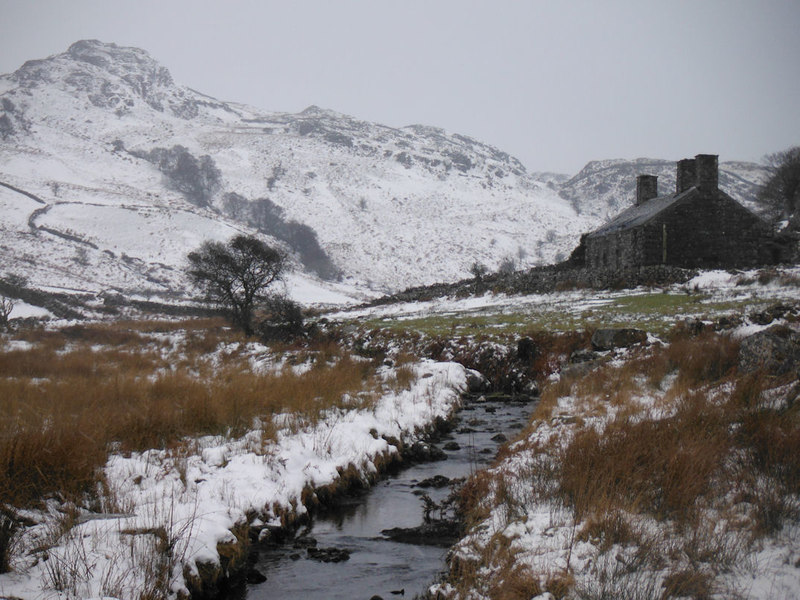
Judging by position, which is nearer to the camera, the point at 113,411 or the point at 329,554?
the point at 329,554

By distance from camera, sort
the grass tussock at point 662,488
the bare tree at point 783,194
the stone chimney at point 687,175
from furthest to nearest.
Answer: the bare tree at point 783,194 < the stone chimney at point 687,175 < the grass tussock at point 662,488

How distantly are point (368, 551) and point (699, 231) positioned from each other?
3298 centimetres

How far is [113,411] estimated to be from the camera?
8.09m

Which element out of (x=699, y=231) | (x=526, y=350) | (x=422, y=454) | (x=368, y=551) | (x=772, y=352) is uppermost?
(x=699, y=231)

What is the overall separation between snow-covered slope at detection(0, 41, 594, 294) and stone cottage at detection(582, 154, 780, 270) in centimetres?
5907

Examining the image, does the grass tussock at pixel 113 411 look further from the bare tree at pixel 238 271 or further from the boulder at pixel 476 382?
the bare tree at pixel 238 271

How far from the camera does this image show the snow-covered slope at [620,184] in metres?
150

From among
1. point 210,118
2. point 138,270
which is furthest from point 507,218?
point 210,118

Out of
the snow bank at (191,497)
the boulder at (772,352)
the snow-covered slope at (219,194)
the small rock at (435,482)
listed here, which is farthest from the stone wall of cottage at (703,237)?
the snow-covered slope at (219,194)

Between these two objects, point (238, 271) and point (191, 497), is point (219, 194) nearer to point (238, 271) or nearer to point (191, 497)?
point (238, 271)

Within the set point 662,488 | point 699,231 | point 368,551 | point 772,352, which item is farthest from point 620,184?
point 368,551

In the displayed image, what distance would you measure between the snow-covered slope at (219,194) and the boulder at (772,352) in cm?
7069

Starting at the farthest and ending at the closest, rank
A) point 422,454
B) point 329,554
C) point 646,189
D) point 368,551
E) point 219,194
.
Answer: point 219,194 < point 646,189 < point 422,454 < point 368,551 < point 329,554

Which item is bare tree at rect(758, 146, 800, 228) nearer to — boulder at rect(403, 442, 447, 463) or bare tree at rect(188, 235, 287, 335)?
bare tree at rect(188, 235, 287, 335)
